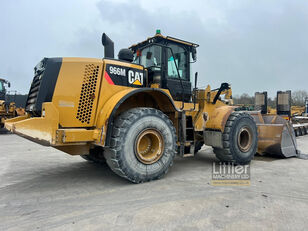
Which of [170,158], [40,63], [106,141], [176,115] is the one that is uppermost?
[40,63]

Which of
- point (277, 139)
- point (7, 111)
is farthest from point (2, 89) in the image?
point (277, 139)

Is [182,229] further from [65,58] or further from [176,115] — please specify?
[65,58]

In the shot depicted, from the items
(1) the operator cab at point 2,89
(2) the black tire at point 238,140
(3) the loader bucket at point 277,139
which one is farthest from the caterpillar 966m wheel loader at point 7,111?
(3) the loader bucket at point 277,139

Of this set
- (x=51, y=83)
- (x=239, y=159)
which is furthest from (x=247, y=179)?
(x=51, y=83)

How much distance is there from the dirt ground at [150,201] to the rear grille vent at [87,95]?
3.88ft

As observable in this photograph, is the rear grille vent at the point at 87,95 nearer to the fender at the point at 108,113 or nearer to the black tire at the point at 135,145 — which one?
the fender at the point at 108,113

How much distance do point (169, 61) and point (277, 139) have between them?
12.6ft

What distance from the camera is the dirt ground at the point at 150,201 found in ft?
8.18

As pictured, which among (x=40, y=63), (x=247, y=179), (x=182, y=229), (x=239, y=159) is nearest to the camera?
(x=182, y=229)

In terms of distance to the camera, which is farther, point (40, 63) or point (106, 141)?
point (40, 63)

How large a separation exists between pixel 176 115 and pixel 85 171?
225cm

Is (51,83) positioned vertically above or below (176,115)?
above

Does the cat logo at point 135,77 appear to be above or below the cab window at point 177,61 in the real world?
below

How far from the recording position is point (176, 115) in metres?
4.75
